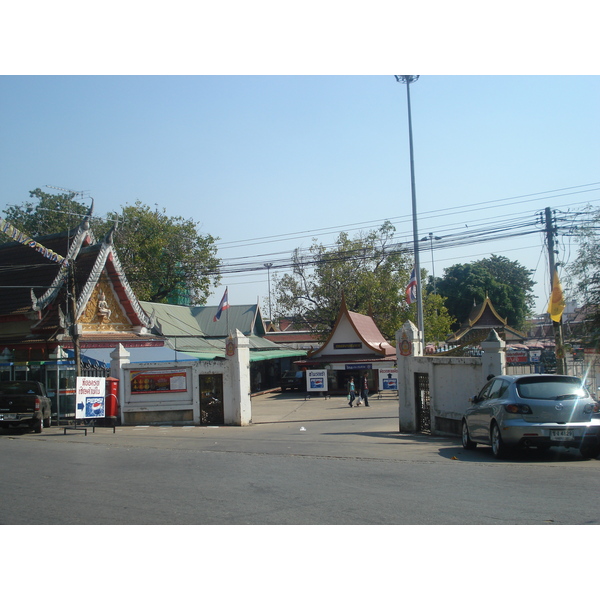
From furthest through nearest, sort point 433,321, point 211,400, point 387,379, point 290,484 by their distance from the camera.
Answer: point 433,321 → point 387,379 → point 211,400 → point 290,484

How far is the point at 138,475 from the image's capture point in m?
10.2

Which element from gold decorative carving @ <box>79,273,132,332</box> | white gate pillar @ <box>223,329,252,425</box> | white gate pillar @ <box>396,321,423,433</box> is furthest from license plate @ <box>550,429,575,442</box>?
gold decorative carving @ <box>79,273,132,332</box>

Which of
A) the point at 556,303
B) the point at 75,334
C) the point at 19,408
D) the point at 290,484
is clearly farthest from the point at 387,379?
the point at 290,484

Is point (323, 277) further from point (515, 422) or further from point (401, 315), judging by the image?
point (515, 422)

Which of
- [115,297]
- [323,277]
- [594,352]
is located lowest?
[594,352]

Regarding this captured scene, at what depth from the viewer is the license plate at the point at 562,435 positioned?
10.8 metres

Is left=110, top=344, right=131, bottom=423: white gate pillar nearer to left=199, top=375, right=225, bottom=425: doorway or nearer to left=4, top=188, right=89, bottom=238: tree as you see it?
left=199, top=375, right=225, bottom=425: doorway

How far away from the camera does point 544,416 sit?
35.9ft

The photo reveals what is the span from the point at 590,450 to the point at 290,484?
222 inches

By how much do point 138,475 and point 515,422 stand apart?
641cm

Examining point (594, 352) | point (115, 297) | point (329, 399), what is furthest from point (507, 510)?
point (329, 399)

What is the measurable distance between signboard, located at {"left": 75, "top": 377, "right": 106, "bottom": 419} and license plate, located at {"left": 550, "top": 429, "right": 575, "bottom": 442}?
1318cm

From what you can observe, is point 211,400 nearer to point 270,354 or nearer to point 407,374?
point 407,374

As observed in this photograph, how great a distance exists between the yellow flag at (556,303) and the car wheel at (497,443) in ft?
30.7
